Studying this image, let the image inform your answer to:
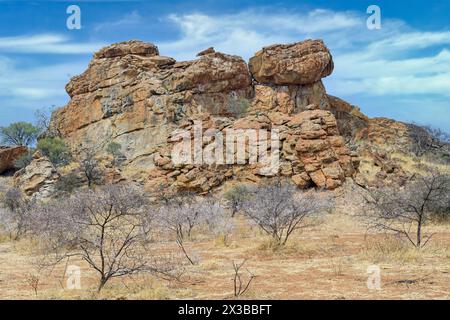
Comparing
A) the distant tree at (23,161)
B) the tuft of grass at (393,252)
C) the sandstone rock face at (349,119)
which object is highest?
the sandstone rock face at (349,119)

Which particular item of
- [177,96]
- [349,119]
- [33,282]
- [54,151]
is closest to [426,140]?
[349,119]

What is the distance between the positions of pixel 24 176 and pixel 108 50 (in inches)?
603

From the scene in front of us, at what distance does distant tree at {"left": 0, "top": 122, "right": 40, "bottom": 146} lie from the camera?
4056cm

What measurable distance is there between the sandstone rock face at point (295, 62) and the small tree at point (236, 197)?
15.8 meters

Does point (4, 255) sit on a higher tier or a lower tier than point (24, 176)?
lower

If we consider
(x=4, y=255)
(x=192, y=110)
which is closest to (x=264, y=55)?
(x=192, y=110)

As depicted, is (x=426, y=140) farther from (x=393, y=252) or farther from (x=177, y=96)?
(x=393, y=252)

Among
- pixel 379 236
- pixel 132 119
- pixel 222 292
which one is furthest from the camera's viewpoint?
pixel 132 119

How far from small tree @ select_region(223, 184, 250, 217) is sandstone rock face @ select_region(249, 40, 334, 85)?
15846mm

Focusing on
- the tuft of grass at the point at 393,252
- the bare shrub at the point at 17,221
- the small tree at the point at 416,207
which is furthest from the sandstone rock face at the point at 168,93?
the tuft of grass at the point at 393,252

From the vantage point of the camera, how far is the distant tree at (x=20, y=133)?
133 feet

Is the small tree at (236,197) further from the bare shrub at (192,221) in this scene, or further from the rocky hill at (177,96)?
the rocky hill at (177,96)

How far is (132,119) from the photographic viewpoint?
35.2m

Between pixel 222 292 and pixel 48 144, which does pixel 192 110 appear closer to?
pixel 48 144
